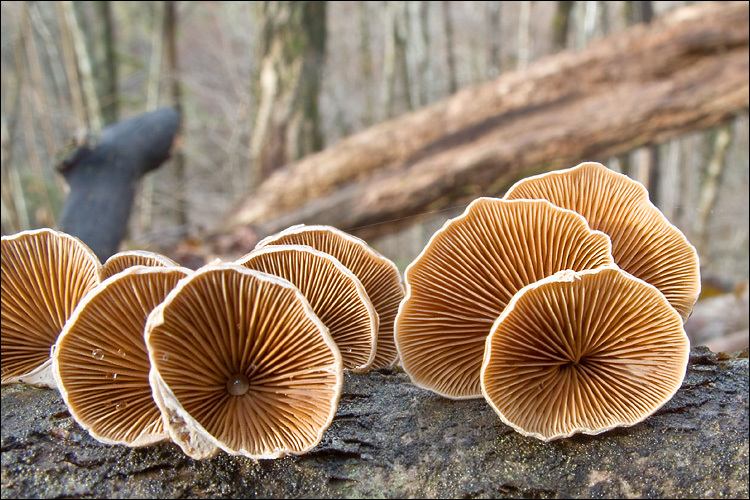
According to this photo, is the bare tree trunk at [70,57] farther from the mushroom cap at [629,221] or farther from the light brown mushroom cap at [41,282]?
the mushroom cap at [629,221]

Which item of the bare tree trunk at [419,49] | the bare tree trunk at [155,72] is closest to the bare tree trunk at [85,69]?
the bare tree trunk at [155,72]

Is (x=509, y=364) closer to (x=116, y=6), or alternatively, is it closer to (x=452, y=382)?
(x=452, y=382)

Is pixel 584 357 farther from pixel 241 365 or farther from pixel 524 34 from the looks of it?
pixel 524 34

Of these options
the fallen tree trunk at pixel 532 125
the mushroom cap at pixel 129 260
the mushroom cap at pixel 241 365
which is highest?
the mushroom cap at pixel 129 260

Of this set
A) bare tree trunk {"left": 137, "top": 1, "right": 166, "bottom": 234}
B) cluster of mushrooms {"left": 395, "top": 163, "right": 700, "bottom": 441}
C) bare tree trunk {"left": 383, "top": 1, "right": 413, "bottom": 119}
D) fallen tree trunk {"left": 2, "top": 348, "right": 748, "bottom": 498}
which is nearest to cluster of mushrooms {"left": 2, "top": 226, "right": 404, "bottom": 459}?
fallen tree trunk {"left": 2, "top": 348, "right": 748, "bottom": 498}

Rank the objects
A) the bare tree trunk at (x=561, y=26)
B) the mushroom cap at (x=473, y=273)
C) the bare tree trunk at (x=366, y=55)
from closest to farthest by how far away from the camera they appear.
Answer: the mushroom cap at (x=473, y=273), the bare tree trunk at (x=561, y=26), the bare tree trunk at (x=366, y=55)
